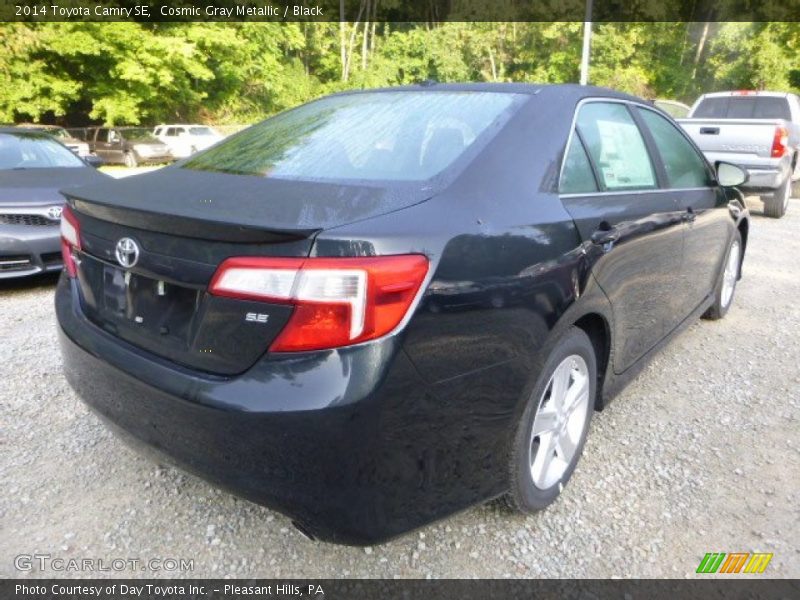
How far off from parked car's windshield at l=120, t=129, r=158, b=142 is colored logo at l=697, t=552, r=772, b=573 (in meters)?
23.1

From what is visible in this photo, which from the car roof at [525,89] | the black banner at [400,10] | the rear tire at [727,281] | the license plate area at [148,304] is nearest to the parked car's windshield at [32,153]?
the car roof at [525,89]

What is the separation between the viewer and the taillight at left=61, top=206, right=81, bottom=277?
2.07 m

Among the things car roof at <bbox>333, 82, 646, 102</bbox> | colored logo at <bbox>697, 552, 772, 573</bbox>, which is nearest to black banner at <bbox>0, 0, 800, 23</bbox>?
car roof at <bbox>333, 82, 646, 102</bbox>

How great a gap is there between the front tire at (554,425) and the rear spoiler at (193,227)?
971 millimetres

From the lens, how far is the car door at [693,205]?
10.2 feet

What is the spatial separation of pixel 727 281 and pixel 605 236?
2758 mm

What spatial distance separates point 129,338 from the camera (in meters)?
1.87

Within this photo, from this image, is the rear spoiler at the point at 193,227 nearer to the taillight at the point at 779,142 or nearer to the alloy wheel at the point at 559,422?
the alloy wheel at the point at 559,422

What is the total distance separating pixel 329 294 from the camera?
1481mm

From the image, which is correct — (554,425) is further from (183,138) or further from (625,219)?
(183,138)

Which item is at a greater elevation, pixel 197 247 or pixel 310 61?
pixel 310 61

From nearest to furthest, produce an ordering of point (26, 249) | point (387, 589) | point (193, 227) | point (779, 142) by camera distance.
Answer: point (193, 227) < point (387, 589) < point (26, 249) < point (779, 142)

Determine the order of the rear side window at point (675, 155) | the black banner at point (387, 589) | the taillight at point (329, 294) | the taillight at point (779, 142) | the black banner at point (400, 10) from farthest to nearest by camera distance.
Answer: the black banner at point (400, 10), the taillight at point (779, 142), the rear side window at point (675, 155), the black banner at point (387, 589), the taillight at point (329, 294)

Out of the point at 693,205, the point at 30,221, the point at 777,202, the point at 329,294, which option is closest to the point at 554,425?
the point at 329,294
